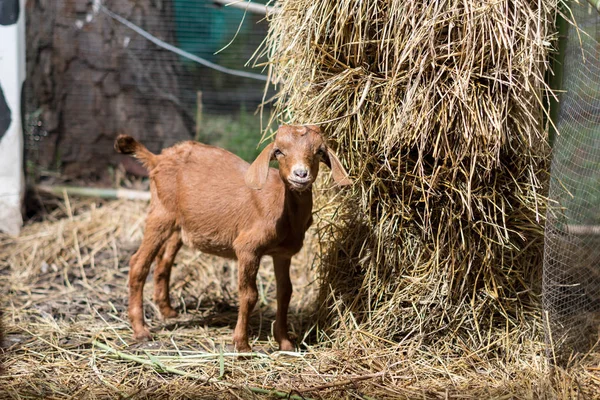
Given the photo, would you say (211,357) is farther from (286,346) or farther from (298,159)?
(298,159)

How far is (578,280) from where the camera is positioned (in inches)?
161

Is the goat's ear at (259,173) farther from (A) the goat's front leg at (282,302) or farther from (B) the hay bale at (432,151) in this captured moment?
(A) the goat's front leg at (282,302)

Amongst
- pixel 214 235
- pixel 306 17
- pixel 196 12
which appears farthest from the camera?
pixel 196 12

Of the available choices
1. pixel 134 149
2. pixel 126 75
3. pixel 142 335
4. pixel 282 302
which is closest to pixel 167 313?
pixel 142 335

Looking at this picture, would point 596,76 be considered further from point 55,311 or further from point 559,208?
point 55,311

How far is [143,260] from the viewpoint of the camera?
15.7ft

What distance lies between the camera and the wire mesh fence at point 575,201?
156 inches

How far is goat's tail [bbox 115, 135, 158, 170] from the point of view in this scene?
491cm

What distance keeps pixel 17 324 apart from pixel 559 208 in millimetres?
3453

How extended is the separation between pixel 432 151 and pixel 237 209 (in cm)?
127

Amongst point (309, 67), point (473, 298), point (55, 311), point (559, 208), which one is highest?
point (309, 67)

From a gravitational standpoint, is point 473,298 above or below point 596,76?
below

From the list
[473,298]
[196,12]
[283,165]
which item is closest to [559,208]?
[473,298]

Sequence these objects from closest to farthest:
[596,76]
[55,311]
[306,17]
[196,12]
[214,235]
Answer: [596,76] → [306,17] → [214,235] → [55,311] → [196,12]
